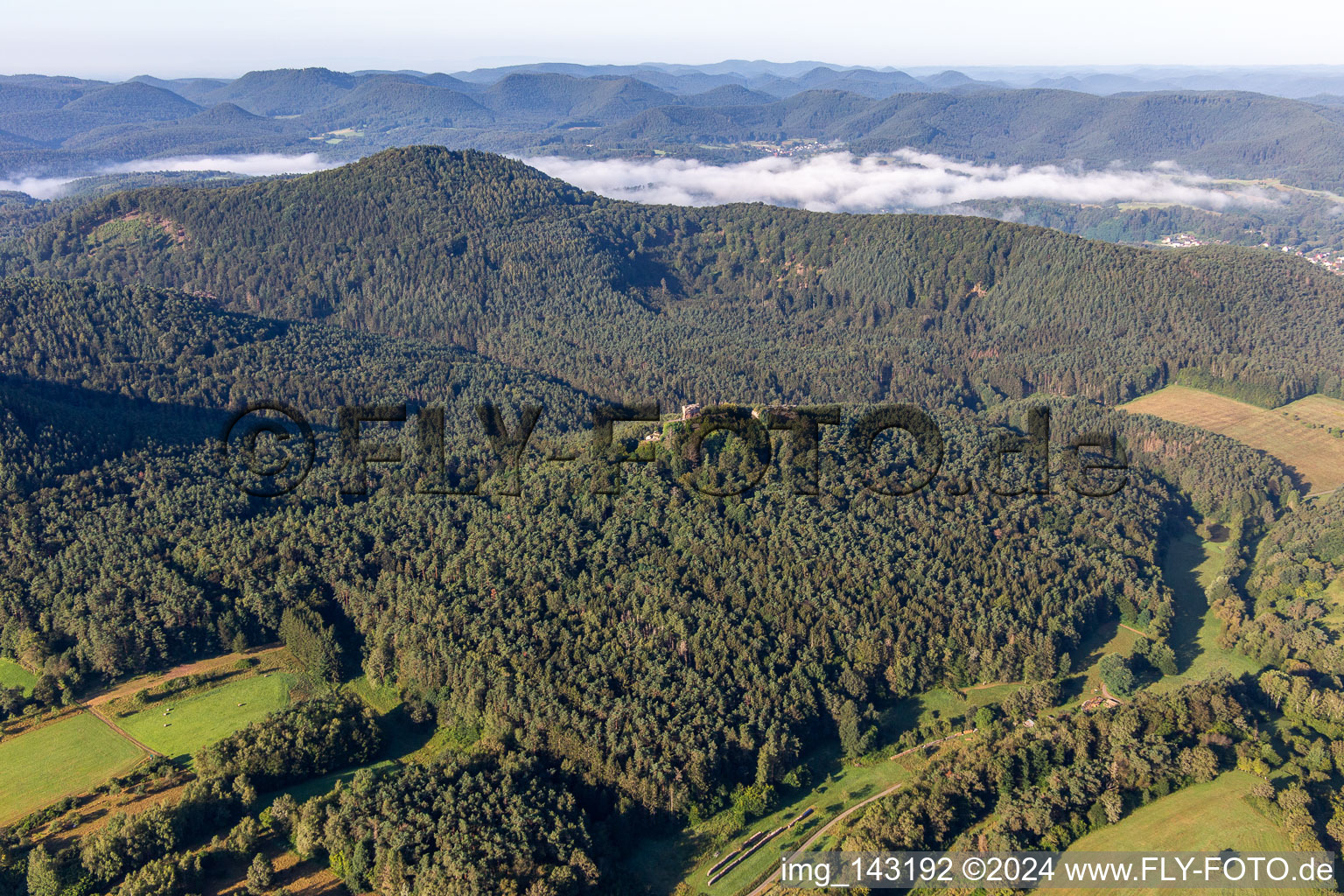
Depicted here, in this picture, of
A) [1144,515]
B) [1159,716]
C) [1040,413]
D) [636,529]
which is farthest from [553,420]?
[1159,716]

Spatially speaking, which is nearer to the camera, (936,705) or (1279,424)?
(936,705)

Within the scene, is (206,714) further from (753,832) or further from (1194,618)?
(1194,618)

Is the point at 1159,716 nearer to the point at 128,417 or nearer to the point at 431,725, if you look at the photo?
the point at 431,725

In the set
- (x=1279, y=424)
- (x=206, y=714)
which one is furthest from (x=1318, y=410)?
(x=206, y=714)

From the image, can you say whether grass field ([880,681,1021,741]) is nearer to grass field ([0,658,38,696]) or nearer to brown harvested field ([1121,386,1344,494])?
grass field ([0,658,38,696])

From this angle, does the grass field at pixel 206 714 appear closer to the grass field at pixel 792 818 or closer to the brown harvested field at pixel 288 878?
the brown harvested field at pixel 288 878

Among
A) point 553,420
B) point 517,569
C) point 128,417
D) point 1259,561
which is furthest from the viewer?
point 553,420

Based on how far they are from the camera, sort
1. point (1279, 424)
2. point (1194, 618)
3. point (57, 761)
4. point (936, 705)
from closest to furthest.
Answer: point (57, 761) → point (936, 705) → point (1194, 618) → point (1279, 424)
